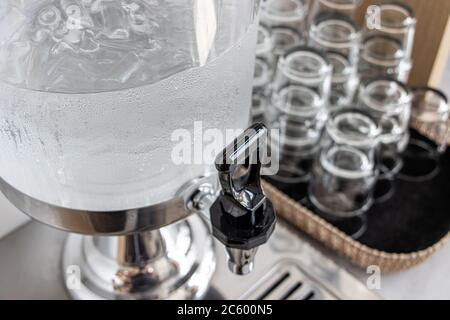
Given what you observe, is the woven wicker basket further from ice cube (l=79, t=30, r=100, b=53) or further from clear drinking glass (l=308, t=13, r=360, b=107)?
ice cube (l=79, t=30, r=100, b=53)

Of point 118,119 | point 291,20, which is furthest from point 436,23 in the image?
point 118,119

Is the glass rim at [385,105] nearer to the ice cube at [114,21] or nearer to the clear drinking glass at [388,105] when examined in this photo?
the clear drinking glass at [388,105]

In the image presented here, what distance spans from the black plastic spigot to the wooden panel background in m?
0.44

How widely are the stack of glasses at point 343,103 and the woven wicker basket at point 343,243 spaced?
0.11 feet

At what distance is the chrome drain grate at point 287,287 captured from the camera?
0.68m

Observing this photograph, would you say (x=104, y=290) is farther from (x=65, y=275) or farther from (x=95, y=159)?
(x=95, y=159)

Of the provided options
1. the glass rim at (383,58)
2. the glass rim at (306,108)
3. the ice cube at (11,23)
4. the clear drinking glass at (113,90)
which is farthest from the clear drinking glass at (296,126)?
the ice cube at (11,23)

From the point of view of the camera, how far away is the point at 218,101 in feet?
1.69

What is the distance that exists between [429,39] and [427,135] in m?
0.13

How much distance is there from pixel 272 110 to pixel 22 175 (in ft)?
1.22

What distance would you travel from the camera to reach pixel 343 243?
2.38 feet

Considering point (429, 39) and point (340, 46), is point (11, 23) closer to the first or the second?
point (340, 46)

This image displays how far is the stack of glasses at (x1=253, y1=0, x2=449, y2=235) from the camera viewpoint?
2.49ft

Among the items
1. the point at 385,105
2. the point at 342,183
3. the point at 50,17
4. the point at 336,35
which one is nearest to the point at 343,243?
the point at 342,183
